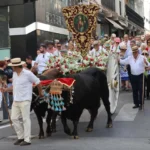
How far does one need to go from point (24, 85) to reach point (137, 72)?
4.79 m

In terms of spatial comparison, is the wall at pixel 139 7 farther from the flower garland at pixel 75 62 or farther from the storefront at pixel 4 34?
the flower garland at pixel 75 62

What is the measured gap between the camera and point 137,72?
12.5m

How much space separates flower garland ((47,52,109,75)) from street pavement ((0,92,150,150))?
1.38 m

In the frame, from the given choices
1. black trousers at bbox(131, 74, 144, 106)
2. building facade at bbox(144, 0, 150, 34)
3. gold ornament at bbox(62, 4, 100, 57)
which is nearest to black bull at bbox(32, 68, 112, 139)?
gold ornament at bbox(62, 4, 100, 57)

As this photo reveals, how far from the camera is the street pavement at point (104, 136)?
8180 mm

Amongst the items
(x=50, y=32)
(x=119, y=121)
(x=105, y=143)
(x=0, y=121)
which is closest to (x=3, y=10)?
(x=50, y=32)

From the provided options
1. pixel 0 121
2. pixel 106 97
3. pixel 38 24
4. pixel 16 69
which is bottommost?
pixel 0 121

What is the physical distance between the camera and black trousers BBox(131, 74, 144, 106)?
12.5 m

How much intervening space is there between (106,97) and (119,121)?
0.85 meters

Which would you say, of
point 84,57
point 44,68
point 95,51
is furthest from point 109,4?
point 84,57

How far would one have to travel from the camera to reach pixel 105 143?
8391 millimetres

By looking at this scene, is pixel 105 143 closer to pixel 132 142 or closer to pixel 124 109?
pixel 132 142

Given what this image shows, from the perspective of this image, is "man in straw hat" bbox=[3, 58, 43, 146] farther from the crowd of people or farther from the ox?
the ox

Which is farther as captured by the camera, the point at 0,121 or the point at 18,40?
the point at 18,40
